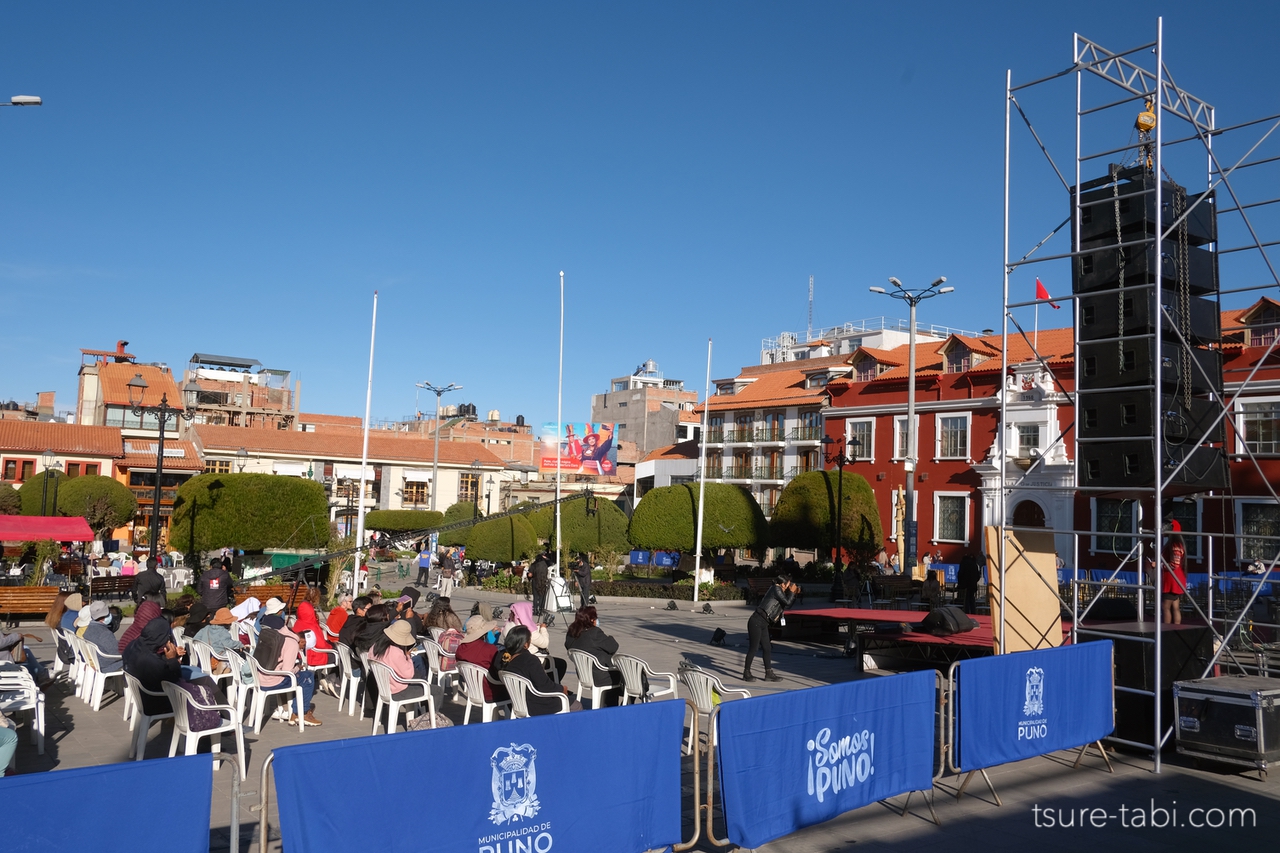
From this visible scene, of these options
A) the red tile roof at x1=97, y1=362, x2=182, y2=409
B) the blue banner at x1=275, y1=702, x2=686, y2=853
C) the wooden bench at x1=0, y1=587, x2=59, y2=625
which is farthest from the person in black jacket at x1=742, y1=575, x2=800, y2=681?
the red tile roof at x1=97, y1=362, x2=182, y2=409

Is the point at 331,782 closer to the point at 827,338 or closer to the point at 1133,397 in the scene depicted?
the point at 1133,397

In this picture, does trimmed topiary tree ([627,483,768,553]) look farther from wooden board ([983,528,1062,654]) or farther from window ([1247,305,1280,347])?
wooden board ([983,528,1062,654])

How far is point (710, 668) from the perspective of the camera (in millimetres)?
15148

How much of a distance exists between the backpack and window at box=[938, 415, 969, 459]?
36.7 metres

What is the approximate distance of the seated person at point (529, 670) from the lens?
862 centimetres

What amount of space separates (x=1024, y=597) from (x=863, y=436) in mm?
36212

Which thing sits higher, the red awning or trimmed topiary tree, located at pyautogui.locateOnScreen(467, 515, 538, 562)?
Answer: the red awning

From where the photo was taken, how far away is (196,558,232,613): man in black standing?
16611 mm

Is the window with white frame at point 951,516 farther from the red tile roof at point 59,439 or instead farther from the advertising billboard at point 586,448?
the red tile roof at point 59,439

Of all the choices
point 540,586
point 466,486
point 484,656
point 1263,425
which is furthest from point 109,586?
point 466,486

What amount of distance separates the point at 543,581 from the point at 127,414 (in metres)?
63.8

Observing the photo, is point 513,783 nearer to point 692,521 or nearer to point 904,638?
point 904,638

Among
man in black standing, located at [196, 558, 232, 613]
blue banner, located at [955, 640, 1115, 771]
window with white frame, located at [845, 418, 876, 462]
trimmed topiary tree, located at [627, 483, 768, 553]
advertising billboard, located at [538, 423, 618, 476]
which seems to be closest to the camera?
blue banner, located at [955, 640, 1115, 771]

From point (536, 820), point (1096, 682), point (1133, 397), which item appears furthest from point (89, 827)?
point (1133, 397)
